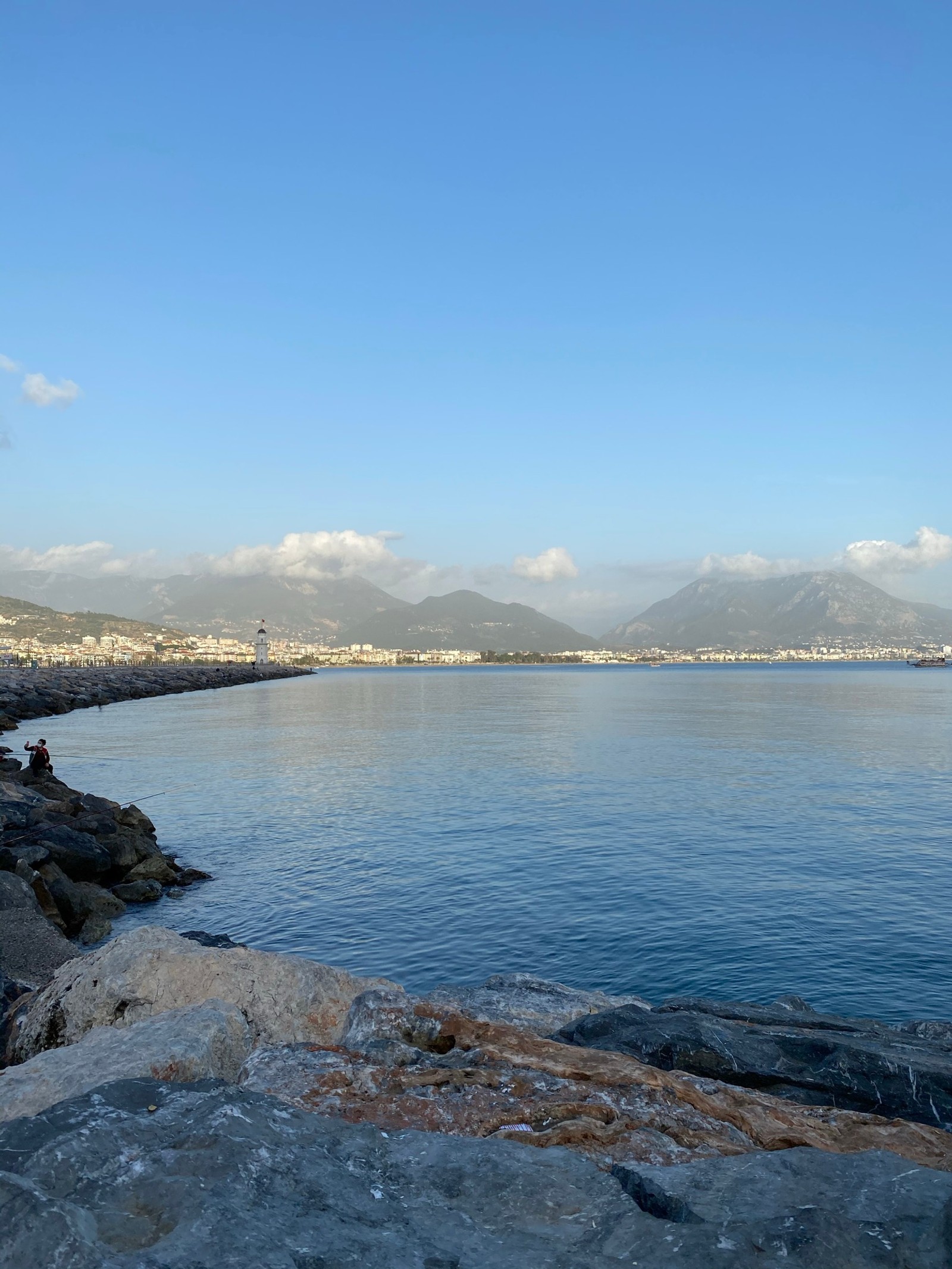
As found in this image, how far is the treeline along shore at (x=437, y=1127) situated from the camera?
13.1ft

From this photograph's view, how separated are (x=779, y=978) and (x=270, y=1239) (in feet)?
41.0

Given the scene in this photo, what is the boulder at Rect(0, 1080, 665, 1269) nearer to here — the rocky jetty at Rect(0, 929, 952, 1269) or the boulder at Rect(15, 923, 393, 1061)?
the rocky jetty at Rect(0, 929, 952, 1269)

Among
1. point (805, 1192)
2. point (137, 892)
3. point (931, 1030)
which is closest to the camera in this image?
point (805, 1192)

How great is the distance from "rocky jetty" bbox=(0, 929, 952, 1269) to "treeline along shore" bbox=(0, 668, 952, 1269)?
0.02m

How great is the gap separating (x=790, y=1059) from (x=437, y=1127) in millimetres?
4090

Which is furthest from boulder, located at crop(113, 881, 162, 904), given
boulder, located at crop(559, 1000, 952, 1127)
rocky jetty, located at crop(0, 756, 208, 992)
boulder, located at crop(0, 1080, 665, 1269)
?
boulder, located at crop(0, 1080, 665, 1269)

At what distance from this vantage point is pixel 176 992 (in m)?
8.16

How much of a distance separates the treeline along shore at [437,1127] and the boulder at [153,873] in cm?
1019

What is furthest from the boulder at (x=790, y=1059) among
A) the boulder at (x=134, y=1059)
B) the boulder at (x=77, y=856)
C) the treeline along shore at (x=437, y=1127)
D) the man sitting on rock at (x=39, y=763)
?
the man sitting on rock at (x=39, y=763)

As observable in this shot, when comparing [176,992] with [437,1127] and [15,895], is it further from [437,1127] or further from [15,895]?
[15,895]

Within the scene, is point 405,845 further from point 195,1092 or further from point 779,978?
point 195,1092

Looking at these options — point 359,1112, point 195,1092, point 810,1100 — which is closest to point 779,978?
point 810,1100

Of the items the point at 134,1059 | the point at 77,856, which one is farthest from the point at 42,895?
the point at 134,1059

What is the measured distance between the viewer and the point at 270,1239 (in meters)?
3.97
